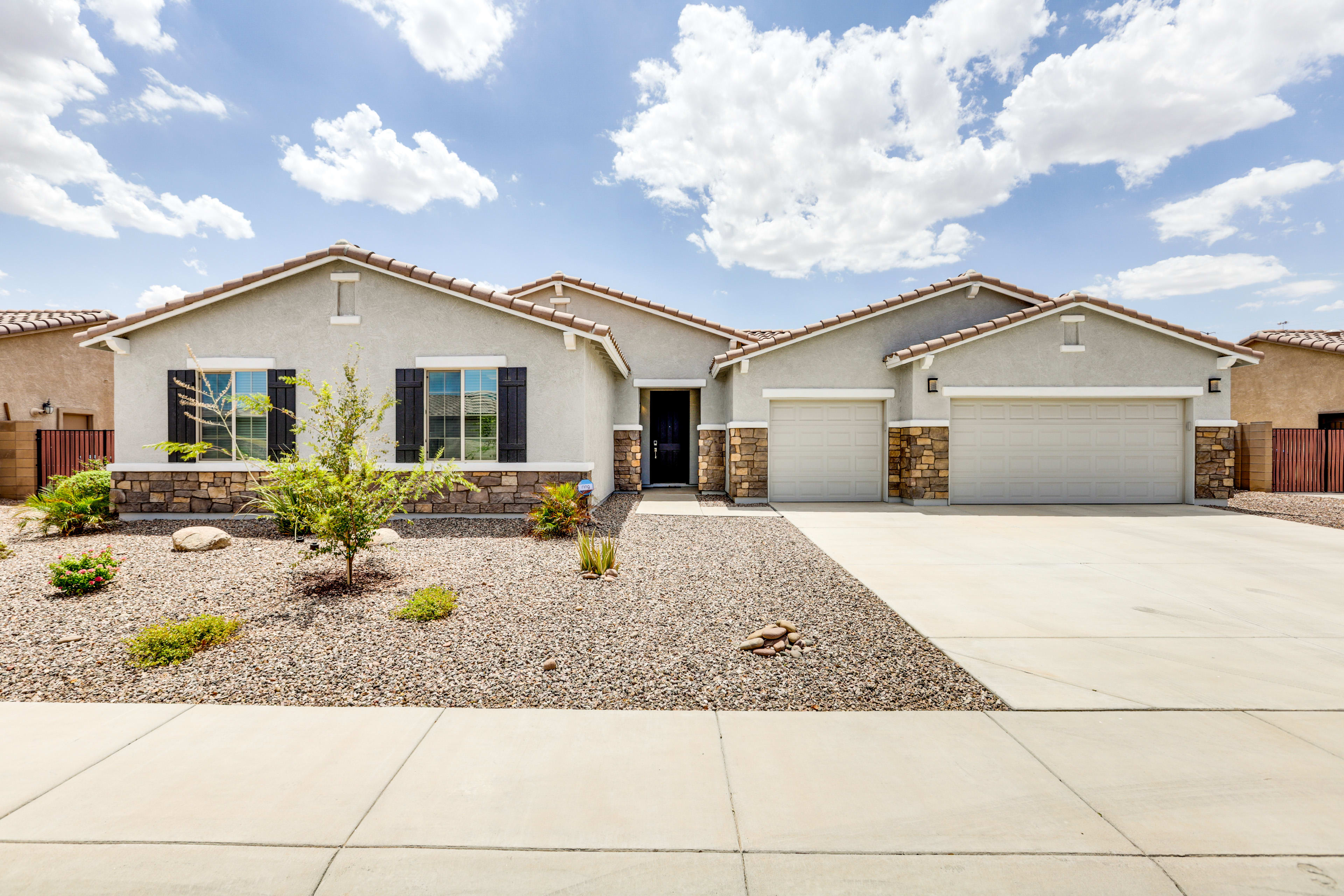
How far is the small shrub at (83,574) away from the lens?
544 centimetres

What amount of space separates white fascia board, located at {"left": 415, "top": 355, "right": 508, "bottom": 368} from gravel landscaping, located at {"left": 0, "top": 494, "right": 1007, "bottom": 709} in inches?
130

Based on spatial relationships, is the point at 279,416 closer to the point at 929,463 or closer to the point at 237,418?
the point at 237,418

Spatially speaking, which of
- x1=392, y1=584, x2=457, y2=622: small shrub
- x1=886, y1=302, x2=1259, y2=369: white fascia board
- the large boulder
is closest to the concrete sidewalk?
x1=392, y1=584, x2=457, y2=622: small shrub

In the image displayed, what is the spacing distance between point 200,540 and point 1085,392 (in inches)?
588

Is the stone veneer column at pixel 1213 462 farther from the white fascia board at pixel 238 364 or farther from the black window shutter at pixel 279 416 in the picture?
the white fascia board at pixel 238 364

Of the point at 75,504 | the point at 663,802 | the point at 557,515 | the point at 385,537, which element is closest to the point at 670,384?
the point at 557,515

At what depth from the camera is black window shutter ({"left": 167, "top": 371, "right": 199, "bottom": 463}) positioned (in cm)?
950

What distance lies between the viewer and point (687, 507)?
38.2ft

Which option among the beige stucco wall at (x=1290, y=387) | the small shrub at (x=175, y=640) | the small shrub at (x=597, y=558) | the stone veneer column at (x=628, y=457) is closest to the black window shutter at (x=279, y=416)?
the small shrub at (x=175, y=640)

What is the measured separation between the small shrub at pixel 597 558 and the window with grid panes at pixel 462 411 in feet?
12.6

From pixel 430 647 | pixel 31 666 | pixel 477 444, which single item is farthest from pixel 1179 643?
pixel 477 444

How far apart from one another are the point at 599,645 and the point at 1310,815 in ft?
12.2

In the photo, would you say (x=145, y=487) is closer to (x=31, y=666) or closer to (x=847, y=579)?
(x=31, y=666)

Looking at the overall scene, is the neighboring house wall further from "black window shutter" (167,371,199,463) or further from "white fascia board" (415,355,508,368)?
"black window shutter" (167,371,199,463)
